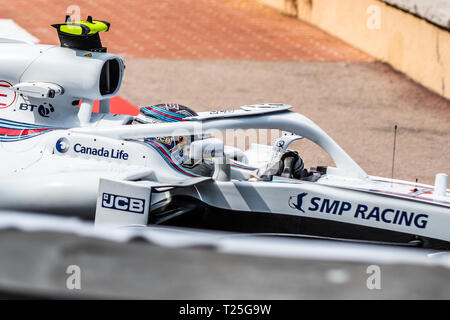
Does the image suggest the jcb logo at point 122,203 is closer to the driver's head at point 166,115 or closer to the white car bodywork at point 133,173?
the white car bodywork at point 133,173

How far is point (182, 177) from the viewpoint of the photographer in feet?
19.2

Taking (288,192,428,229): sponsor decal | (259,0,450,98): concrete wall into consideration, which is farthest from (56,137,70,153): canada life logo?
(259,0,450,98): concrete wall

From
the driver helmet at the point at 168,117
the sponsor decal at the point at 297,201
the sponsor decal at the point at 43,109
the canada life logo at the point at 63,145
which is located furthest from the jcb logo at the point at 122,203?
the sponsor decal at the point at 43,109

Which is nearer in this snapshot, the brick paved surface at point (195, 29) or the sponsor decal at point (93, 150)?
the sponsor decal at point (93, 150)

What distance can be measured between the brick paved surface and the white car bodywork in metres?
7.78

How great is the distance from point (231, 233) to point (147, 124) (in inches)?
45.8

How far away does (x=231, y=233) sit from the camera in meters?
5.55

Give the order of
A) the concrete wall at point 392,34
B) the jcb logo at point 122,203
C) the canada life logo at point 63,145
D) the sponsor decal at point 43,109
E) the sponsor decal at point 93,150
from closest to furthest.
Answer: the jcb logo at point 122,203, the sponsor decal at point 93,150, the canada life logo at point 63,145, the sponsor decal at point 43,109, the concrete wall at point 392,34

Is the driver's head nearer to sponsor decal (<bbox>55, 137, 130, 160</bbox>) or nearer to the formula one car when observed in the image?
the formula one car

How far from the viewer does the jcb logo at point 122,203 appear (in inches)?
210

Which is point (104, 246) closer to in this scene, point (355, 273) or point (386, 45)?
point (355, 273)

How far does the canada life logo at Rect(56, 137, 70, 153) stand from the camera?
19.7ft

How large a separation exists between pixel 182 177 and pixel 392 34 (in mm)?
9014

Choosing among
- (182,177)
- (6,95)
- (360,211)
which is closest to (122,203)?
(182,177)
